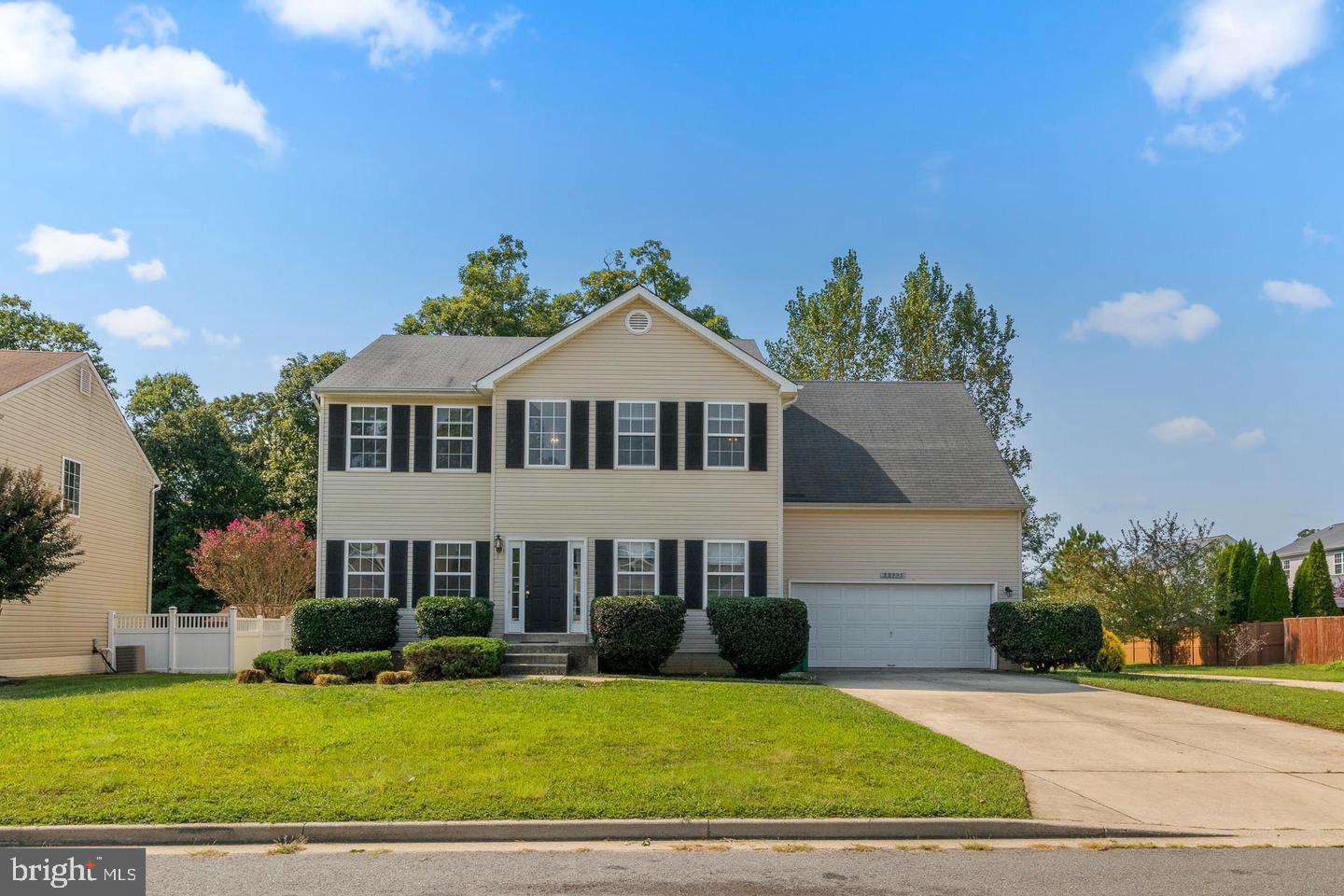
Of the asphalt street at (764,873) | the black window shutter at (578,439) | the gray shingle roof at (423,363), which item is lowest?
the asphalt street at (764,873)

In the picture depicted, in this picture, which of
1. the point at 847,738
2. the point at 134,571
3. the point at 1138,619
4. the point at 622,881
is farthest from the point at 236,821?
the point at 1138,619

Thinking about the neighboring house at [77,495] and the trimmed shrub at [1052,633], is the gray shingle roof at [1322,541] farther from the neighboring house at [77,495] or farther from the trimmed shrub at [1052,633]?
the neighboring house at [77,495]

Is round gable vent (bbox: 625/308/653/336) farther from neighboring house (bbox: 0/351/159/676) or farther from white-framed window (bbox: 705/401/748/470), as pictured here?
neighboring house (bbox: 0/351/159/676)

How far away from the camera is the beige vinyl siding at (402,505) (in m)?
23.4

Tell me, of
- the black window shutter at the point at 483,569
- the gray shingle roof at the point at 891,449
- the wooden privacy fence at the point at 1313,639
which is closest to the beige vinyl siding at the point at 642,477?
the black window shutter at the point at 483,569

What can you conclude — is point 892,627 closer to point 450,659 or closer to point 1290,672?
point 1290,672

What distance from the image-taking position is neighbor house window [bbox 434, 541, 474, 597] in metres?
23.3

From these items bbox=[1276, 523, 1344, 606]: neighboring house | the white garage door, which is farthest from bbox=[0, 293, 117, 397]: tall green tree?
bbox=[1276, 523, 1344, 606]: neighboring house

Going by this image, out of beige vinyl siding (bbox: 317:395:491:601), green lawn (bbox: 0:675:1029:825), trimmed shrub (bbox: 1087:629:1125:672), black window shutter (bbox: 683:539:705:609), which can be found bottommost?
trimmed shrub (bbox: 1087:629:1125:672)

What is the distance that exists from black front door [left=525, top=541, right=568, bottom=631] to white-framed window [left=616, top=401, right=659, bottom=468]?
Result: 2238mm

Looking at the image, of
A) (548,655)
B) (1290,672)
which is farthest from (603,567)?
(1290,672)

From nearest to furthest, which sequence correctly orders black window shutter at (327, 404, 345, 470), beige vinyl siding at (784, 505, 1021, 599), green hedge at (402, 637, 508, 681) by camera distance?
green hedge at (402, 637, 508, 681), black window shutter at (327, 404, 345, 470), beige vinyl siding at (784, 505, 1021, 599)

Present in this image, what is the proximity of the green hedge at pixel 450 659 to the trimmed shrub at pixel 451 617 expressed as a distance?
1985 mm

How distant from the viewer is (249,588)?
3100 centimetres
